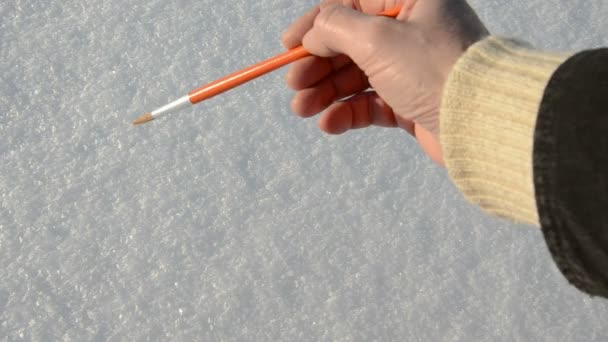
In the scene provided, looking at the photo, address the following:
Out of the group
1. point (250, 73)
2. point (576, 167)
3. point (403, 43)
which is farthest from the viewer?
point (250, 73)

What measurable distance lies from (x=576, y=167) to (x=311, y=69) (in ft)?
1.17

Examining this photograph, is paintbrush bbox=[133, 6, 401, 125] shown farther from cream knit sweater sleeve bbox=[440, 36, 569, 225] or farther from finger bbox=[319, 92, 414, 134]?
cream knit sweater sleeve bbox=[440, 36, 569, 225]

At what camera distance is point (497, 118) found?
528mm

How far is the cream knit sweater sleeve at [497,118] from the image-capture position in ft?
1.69

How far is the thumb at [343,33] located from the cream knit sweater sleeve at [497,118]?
0.33ft

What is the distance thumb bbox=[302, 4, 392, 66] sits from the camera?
62cm

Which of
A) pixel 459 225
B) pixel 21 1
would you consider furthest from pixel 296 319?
pixel 21 1

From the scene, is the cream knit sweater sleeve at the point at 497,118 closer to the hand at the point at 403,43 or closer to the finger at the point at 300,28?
the hand at the point at 403,43

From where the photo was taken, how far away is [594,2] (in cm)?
99

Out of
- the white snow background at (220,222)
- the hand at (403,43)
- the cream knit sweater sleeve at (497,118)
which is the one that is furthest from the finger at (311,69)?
the cream knit sweater sleeve at (497,118)

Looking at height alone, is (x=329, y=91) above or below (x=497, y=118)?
below

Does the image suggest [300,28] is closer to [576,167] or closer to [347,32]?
[347,32]

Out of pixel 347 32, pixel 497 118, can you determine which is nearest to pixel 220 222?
pixel 347 32

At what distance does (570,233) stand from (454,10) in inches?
9.0
